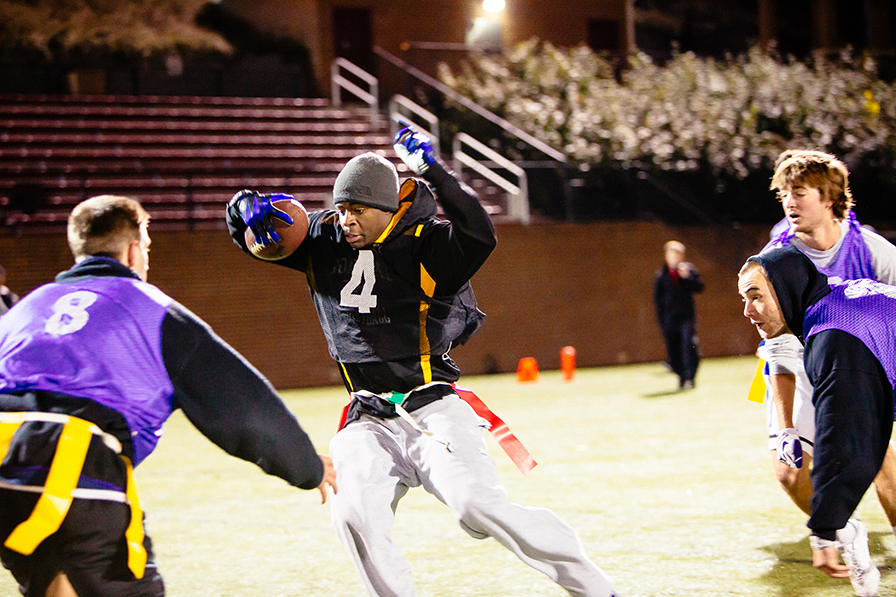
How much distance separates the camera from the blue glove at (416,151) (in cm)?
369

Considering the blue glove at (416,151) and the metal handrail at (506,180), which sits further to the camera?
the metal handrail at (506,180)

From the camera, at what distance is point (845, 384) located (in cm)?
373

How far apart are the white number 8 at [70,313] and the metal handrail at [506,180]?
16.3m

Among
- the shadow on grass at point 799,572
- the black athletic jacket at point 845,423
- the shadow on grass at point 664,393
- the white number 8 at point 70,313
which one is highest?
the white number 8 at point 70,313

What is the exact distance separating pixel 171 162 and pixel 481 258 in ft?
54.8

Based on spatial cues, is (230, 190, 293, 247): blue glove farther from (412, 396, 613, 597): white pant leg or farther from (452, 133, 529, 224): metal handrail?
(452, 133, 529, 224): metal handrail

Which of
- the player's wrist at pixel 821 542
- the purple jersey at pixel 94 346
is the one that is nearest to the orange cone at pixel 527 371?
the player's wrist at pixel 821 542

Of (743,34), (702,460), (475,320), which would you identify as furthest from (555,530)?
(743,34)

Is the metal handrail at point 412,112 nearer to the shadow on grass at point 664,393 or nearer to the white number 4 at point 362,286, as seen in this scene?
the shadow on grass at point 664,393

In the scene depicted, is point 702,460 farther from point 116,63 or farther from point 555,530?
point 116,63

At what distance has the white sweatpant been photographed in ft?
12.1

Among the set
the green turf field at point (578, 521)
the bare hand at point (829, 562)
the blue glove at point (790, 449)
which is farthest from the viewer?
the green turf field at point (578, 521)

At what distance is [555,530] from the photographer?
373 centimetres

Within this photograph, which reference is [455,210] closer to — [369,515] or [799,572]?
[369,515]
